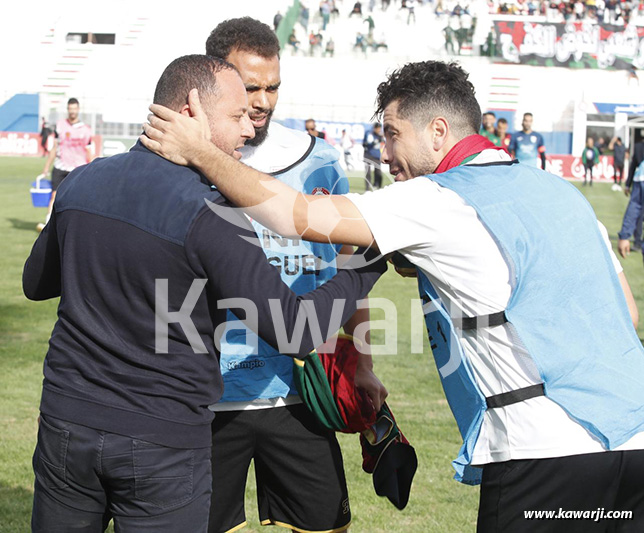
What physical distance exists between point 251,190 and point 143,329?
487 mm

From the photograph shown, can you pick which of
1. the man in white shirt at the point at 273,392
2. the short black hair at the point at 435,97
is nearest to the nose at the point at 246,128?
the short black hair at the point at 435,97

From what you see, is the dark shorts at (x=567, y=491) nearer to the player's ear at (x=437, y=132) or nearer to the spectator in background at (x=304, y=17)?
the player's ear at (x=437, y=132)

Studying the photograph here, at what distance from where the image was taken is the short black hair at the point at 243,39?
11.1 feet

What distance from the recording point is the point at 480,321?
2.41 m

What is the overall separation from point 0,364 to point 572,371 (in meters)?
5.88

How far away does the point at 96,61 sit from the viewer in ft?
155

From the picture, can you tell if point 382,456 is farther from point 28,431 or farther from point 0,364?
point 0,364

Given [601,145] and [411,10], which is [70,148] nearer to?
[601,145]

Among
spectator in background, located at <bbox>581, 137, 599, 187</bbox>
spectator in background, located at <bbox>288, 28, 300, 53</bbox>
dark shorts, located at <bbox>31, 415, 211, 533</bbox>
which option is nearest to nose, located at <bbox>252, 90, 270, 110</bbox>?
dark shorts, located at <bbox>31, 415, 211, 533</bbox>

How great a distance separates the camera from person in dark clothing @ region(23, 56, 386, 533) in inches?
86.6

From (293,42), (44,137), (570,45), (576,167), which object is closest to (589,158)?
(576,167)

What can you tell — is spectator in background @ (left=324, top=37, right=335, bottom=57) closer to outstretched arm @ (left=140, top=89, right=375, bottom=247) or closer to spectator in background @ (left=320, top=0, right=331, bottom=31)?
spectator in background @ (left=320, top=0, right=331, bottom=31)

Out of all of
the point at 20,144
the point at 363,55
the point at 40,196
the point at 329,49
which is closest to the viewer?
the point at 40,196

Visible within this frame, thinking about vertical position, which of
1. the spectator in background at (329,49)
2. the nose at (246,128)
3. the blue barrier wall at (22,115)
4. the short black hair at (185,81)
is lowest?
the blue barrier wall at (22,115)
